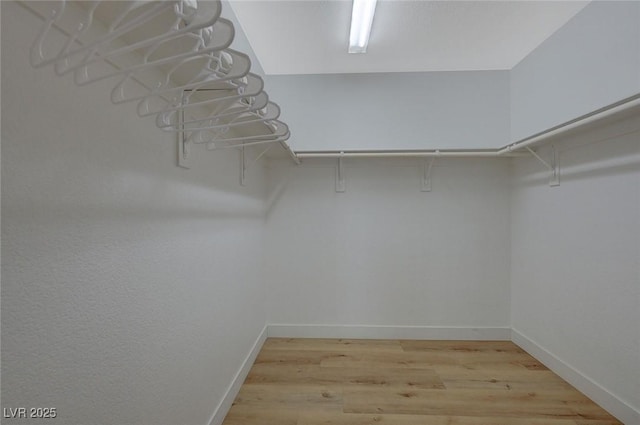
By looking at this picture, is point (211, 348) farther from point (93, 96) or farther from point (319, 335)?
point (319, 335)

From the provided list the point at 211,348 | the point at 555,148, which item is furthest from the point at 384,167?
the point at 211,348

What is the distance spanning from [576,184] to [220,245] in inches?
87.7

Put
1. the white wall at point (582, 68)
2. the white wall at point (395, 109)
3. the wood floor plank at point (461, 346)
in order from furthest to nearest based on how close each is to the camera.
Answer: the white wall at point (395, 109) → the wood floor plank at point (461, 346) → the white wall at point (582, 68)

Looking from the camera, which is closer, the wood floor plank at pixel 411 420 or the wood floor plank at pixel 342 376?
the wood floor plank at pixel 411 420

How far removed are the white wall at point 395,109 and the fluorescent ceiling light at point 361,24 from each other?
483mm

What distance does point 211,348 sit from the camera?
5.23ft

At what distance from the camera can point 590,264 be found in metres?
1.90

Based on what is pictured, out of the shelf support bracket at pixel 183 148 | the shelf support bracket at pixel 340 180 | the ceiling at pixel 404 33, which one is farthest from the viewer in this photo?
the shelf support bracket at pixel 340 180

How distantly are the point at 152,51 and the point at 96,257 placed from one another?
54cm

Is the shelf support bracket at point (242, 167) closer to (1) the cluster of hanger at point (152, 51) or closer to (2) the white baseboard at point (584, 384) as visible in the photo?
(1) the cluster of hanger at point (152, 51)

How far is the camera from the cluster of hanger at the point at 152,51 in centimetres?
54

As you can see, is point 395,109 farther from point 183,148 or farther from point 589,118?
point 183,148

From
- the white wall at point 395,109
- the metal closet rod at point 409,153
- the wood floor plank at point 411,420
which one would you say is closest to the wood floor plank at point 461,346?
the wood floor plank at point 411,420

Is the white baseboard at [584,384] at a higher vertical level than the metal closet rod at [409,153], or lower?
lower
